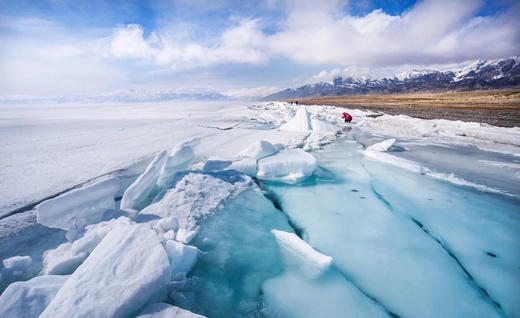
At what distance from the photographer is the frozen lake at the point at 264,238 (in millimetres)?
1449

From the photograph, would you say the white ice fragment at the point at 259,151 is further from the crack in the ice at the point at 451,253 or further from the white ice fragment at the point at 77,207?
the white ice fragment at the point at 77,207

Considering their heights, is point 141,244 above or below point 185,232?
above

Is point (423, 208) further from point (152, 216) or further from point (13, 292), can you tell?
point (13, 292)

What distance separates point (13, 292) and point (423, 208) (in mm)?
3655

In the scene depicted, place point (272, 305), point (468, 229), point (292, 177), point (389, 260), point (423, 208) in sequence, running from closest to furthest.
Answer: point (272, 305) < point (389, 260) < point (468, 229) < point (423, 208) < point (292, 177)

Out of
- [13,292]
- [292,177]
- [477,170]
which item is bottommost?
[477,170]

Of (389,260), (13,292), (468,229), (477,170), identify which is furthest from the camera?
(477,170)

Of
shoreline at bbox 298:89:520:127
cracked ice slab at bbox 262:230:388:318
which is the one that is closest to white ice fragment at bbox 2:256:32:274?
cracked ice slab at bbox 262:230:388:318

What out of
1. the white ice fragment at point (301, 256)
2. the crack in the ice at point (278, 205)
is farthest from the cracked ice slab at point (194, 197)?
the white ice fragment at point (301, 256)

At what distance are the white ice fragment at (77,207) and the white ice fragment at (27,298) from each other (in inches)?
29.0

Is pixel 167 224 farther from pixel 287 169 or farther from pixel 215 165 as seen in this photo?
pixel 287 169

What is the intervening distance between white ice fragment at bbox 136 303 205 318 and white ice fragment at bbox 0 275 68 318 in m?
0.56

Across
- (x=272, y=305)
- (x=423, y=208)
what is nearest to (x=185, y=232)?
(x=272, y=305)

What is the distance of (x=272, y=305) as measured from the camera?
151cm
